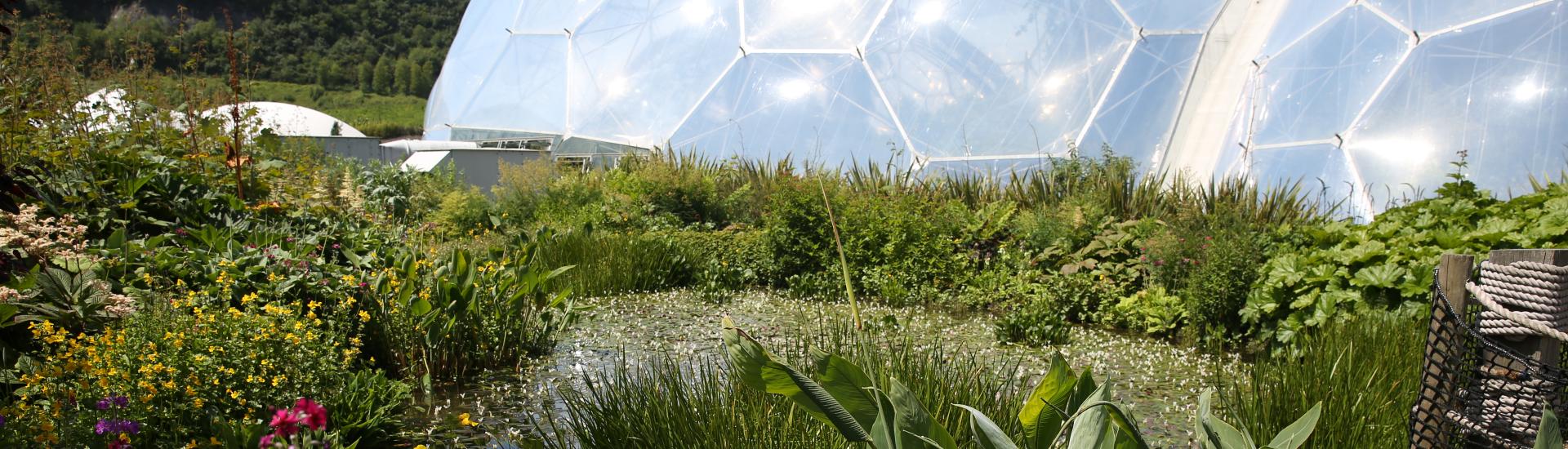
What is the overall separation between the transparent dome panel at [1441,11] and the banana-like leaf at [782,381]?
8657 millimetres

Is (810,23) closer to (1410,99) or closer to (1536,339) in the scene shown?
(1410,99)

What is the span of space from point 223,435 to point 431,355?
60.3 inches

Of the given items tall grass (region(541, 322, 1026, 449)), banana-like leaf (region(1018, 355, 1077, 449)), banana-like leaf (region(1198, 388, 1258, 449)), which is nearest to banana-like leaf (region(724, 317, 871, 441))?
banana-like leaf (region(1018, 355, 1077, 449))

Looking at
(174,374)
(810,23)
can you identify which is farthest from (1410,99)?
(174,374)

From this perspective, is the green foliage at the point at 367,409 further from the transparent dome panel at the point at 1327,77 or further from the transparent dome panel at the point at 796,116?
the transparent dome panel at the point at 1327,77

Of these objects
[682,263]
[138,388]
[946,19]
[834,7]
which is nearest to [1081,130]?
[946,19]

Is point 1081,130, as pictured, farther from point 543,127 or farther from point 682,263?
point 543,127

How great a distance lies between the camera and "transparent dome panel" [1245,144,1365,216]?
788 centimetres

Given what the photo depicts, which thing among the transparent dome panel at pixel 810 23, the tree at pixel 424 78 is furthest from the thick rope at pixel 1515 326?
the tree at pixel 424 78

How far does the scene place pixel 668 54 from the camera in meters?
12.4

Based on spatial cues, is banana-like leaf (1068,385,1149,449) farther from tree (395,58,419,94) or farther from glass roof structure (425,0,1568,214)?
tree (395,58,419,94)

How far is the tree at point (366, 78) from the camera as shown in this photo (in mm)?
46094

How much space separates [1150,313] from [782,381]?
4857 mm

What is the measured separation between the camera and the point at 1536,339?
74.5 inches
